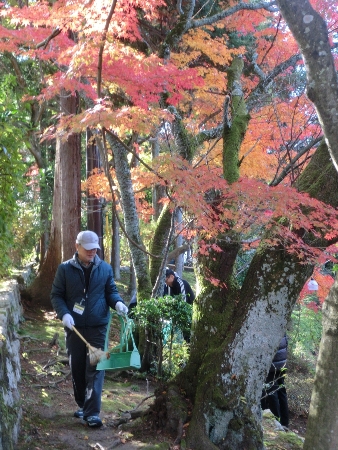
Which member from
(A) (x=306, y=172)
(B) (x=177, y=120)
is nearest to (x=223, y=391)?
(A) (x=306, y=172)

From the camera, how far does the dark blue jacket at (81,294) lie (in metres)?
4.33

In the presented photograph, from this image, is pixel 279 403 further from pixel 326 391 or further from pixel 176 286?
pixel 326 391

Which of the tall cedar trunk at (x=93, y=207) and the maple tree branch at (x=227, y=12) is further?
the tall cedar trunk at (x=93, y=207)

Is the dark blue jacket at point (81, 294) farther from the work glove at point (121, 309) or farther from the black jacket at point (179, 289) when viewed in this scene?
the black jacket at point (179, 289)

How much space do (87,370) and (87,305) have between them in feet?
2.07

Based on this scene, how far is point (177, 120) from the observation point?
6773mm

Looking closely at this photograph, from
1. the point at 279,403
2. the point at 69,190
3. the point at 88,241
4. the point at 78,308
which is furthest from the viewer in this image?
the point at 69,190

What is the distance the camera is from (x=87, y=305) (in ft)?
14.2

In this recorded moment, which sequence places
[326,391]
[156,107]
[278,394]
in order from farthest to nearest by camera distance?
[278,394] < [156,107] < [326,391]

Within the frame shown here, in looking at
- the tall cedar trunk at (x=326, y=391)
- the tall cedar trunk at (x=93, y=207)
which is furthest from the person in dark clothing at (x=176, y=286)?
the tall cedar trunk at (x=93, y=207)

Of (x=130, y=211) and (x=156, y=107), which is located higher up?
(x=156, y=107)

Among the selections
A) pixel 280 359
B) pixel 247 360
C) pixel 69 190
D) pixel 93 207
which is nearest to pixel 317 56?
pixel 247 360

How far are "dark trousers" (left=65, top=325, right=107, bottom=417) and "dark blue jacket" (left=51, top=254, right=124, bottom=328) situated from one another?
0.11m

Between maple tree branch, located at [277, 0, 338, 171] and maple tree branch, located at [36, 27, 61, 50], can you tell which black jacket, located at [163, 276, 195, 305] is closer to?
maple tree branch, located at [36, 27, 61, 50]
